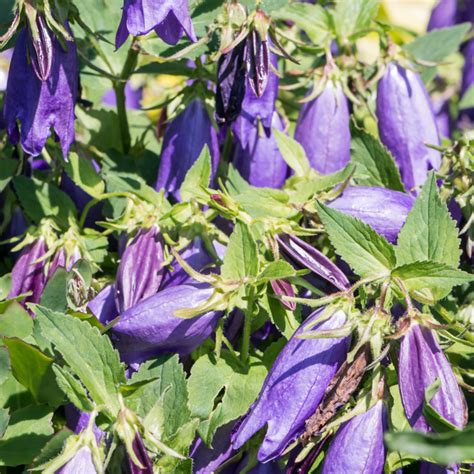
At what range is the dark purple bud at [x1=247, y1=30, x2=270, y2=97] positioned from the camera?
123 centimetres

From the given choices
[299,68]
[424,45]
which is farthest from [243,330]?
[424,45]

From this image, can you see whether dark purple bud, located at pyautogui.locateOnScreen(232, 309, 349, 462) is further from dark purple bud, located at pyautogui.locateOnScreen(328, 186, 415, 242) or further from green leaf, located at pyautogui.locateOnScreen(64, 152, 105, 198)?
green leaf, located at pyautogui.locateOnScreen(64, 152, 105, 198)

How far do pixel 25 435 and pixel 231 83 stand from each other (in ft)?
1.89

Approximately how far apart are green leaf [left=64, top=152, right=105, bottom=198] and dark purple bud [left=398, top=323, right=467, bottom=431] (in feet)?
2.07

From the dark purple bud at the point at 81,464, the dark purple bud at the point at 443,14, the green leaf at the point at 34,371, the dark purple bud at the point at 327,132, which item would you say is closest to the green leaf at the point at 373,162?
the dark purple bud at the point at 327,132

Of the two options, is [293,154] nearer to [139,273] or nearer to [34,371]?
[139,273]

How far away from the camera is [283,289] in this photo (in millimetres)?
1128

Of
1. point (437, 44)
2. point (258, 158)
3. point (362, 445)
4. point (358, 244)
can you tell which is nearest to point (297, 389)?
point (362, 445)

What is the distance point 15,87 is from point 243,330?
48cm

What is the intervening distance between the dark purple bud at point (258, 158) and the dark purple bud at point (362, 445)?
567mm

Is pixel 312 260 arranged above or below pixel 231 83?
below

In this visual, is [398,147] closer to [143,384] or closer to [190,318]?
[190,318]

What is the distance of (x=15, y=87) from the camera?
4.11 feet

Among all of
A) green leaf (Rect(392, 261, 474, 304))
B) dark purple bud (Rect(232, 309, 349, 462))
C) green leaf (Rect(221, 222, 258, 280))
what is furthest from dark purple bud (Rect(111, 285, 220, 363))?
green leaf (Rect(392, 261, 474, 304))
